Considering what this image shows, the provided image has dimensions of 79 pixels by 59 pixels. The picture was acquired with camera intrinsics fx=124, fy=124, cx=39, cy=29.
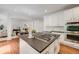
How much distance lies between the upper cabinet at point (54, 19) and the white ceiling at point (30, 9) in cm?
8

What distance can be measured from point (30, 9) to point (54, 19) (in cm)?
40

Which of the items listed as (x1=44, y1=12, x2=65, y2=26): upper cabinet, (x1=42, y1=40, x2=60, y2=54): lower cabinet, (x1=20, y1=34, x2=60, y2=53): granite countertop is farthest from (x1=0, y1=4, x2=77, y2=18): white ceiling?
(x1=42, y1=40, x2=60, y2=54): lower cabinet

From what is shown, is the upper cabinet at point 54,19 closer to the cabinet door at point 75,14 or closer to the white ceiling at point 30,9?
the white ceiling at point 30,9

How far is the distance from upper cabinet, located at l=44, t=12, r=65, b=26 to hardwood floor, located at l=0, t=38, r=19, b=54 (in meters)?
0.54

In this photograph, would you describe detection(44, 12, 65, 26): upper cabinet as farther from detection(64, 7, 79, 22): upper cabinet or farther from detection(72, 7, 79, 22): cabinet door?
detection(72, 7, 79, 22): cabinet door

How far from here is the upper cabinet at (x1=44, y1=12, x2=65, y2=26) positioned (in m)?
1.91

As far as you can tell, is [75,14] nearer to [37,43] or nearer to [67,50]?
[67,50]

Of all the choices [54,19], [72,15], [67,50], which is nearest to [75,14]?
[72,15]

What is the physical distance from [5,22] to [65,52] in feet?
3.30

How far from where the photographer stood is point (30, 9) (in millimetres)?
1881

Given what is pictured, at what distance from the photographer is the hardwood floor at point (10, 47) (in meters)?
1.87

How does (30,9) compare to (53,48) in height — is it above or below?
above
